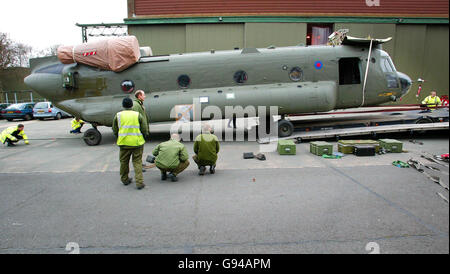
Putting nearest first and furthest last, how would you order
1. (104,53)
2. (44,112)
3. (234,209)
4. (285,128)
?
(234,209)
(104,53)
(285,128)
(44,112)

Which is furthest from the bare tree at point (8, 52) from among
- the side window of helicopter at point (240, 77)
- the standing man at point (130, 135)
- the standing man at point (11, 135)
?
the standing man at point (130, 135)

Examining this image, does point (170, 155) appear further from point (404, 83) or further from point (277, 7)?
point (277, 7)

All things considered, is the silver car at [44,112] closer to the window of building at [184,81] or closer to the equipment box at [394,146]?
the window of building at [184,81]

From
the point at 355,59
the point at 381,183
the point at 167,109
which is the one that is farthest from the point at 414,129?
the point at 167,109

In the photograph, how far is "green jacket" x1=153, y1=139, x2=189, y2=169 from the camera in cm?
539

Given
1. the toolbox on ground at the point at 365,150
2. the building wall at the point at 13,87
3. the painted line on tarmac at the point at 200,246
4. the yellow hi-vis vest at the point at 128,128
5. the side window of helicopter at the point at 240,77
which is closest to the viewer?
the painted line on tarmac at the point at 200,246

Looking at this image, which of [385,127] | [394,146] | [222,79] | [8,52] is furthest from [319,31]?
[8,52]

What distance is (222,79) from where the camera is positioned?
384 inches

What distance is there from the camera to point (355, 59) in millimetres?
9695

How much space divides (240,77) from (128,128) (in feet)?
18.5

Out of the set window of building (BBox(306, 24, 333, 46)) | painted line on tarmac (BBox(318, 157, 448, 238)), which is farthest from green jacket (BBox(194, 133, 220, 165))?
window of building (BBox(306, 24, 333, 46))

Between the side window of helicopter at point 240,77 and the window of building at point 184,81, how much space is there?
177 centimetres

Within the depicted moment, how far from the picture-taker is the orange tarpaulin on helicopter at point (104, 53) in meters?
9.19
